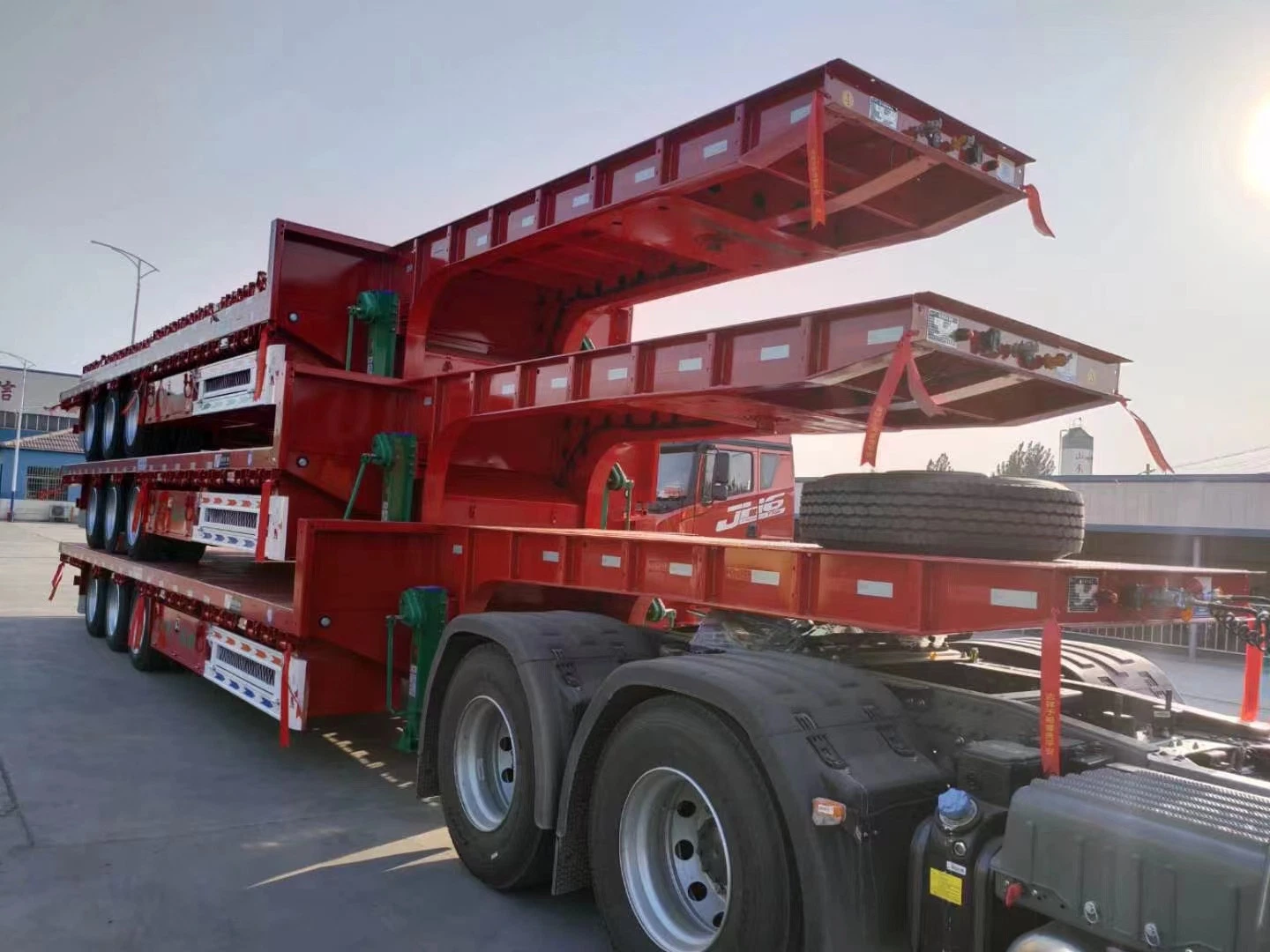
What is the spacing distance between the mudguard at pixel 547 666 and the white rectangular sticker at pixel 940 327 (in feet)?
6.49

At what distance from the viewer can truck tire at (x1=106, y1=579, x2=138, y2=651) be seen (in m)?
9.90

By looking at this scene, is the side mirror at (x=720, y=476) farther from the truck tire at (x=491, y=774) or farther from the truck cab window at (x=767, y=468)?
the truck tire at (x=491, y=774)

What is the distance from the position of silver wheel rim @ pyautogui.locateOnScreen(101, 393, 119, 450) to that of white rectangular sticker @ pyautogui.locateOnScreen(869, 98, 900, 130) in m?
9.80

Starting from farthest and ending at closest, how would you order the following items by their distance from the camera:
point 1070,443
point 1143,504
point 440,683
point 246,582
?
1. point 1143,504
2. point 1070,443
3. point 246,582
4. point 440,683

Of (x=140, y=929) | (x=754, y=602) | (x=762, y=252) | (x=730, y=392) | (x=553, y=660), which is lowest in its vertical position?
(x=140, y=929)

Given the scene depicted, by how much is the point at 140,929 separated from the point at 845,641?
306 centimetres

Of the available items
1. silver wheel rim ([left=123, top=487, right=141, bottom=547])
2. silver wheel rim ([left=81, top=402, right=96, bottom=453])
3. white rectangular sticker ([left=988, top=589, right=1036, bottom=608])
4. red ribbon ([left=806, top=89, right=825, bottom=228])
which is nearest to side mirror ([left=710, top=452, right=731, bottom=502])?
silver wheel rim ([left=123, top=487, right=141, bottom=547])

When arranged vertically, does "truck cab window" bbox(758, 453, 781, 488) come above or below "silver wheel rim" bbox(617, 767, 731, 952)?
above

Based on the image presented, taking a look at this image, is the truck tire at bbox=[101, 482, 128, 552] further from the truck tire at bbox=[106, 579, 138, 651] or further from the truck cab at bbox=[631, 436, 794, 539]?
the truck cab at bbox=[631, 436, 794, 539]

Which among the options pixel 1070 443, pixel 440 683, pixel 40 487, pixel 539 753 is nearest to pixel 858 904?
pixel 539 753

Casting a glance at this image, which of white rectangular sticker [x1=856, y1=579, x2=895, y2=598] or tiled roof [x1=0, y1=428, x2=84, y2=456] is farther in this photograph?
tiled roof [x1=0, y1=428, x2=84, y2=456]

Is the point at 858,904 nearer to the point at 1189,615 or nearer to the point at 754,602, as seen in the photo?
the point at 754,602

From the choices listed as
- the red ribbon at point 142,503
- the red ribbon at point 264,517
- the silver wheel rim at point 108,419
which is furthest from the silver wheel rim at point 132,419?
the red ribbon at point 264,517

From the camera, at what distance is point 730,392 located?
13.6 feet
